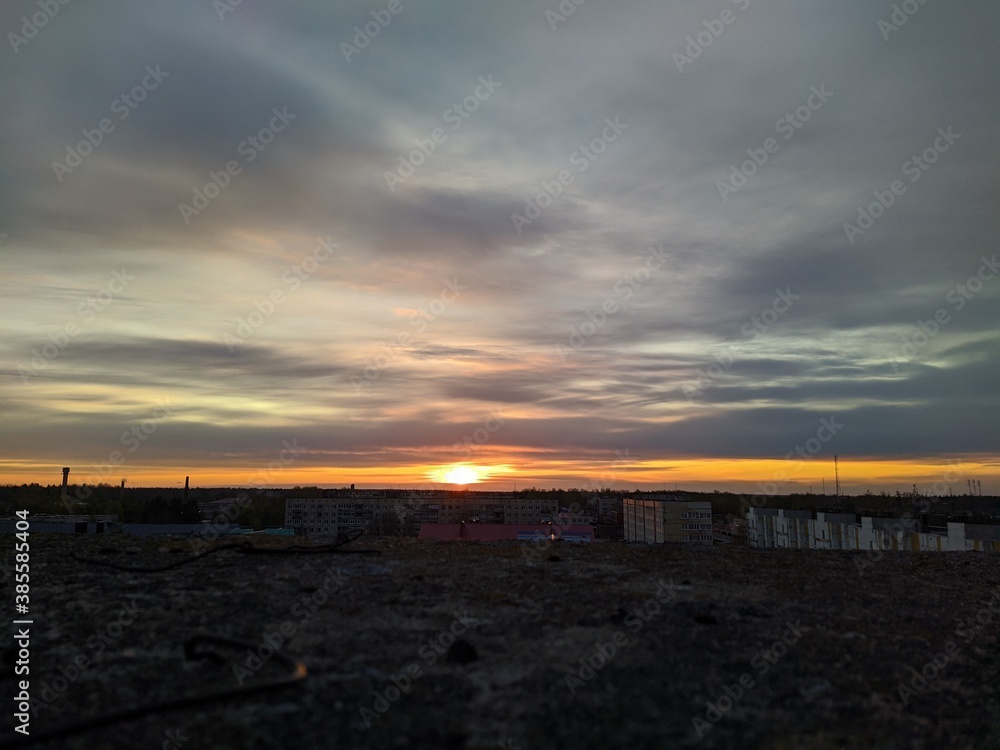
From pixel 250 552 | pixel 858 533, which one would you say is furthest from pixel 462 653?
pixel 858 533

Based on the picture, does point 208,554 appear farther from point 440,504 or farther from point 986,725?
point 440,504

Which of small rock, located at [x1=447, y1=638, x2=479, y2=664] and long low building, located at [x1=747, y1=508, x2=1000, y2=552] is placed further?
long low building, located at [x1=747, y1=508, x2=1000, y2=552]

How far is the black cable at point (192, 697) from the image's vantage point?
323 centimetres

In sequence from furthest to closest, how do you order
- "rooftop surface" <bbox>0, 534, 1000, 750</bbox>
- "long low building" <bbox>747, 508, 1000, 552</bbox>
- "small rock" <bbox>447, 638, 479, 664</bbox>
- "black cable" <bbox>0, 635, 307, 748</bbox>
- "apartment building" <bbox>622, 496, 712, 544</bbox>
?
"apartment building" <bbox>622, 496, 712, 544</bbox> → "long low building" <bbox>747, 508, 1000, 552</bbox> → "small rock" <bbox>447, 638, 479, 664</bbox> → "rooftop surface" <bbox>0, 534, 1000, 750</bbox> → "black cable" <bbox>0, 635, 307, 748</bbox>

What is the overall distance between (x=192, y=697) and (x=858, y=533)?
124 ft

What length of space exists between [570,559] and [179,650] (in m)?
6.08

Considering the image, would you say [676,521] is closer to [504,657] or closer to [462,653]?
[504,657]

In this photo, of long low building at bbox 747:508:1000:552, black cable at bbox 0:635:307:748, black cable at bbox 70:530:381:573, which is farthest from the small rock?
long low building at bbox 747:508:1000:552

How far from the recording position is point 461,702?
12.7 feet

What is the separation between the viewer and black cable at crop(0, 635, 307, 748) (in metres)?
3.23

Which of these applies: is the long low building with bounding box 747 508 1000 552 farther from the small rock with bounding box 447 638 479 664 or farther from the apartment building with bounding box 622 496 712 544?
the small rock with bounding box 447 638 479 664

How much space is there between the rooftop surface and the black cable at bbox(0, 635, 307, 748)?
0.04m

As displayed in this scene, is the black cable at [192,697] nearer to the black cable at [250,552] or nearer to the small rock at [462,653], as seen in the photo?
the small rock at [462,653]

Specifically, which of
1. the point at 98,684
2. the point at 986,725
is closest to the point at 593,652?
the point at 986,725
